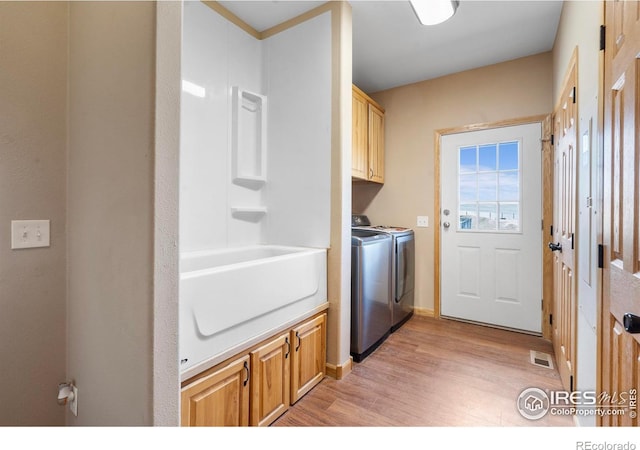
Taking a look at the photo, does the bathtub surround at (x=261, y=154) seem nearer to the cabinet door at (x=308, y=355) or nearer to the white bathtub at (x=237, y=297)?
the white bathtub at (x=237, y=297)

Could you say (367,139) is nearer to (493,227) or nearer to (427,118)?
(427,118)

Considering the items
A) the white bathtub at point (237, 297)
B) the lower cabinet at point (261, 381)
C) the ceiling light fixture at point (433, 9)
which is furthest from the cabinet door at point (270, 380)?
the ceiling light fixture at point (433, 9)

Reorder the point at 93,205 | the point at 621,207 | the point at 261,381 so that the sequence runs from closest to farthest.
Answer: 1. the point at 621,207
2. the point at 93,205
3. the point at 261,381

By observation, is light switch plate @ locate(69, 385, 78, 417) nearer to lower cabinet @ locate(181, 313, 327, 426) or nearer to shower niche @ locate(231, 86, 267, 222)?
lower cabinet @ locate(181, 313, 327, 426)

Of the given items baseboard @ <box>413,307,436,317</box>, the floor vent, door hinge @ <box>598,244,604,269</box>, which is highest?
door hinge @ <box>598,244,604,269</box>

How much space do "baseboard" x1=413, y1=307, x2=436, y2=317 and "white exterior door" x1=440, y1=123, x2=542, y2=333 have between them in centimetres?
14

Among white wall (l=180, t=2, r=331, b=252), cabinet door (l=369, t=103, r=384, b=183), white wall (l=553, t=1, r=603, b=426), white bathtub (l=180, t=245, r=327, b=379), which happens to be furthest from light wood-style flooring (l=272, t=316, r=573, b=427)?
cabinet door (l=369, t=103, r=384, b=183)

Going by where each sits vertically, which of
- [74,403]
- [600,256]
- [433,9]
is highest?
[433,9]

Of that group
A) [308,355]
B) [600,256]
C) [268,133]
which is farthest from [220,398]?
[268,133]

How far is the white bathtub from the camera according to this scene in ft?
3.99

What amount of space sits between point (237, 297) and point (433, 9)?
7.06 feet

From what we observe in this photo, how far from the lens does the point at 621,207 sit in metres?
0.85

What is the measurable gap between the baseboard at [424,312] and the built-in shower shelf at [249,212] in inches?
82.5

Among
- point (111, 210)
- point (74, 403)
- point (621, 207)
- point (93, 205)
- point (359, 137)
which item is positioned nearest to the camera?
point (621, 207)
